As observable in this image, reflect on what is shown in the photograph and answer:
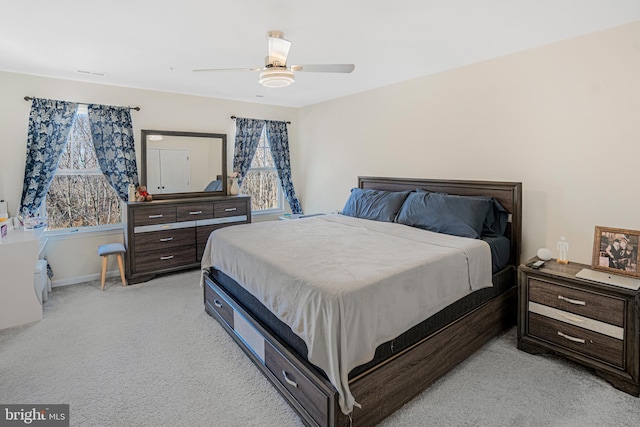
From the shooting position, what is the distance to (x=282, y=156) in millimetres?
5828

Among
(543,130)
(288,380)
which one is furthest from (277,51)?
(543,130)

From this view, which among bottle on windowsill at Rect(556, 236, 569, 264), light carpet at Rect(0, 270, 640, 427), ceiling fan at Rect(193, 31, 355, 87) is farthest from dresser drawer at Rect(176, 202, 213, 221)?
bottle on windowsill at Rect(556, 236, 569, 264)

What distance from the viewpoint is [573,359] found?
238 centimetres

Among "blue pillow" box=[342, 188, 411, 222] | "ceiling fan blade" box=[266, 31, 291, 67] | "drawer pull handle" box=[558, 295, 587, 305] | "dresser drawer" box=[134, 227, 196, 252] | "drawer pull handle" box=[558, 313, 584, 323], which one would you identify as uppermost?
"ceiling fan blade" box=[266, 31, 291, 67]

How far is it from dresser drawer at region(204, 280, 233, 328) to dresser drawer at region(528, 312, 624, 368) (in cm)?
241

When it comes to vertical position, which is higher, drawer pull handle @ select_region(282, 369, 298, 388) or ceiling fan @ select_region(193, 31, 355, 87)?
ceiling fan @ select_region(193, 31, 355, 87)

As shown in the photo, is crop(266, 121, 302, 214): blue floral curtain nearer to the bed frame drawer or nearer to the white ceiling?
the white ceiling

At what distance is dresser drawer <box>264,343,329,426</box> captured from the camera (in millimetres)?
1720

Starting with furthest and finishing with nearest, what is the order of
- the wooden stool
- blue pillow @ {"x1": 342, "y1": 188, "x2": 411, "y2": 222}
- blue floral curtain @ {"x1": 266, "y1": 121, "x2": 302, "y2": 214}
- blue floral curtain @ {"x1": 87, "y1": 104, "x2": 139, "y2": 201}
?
blue floral curtain @ {"x1": 266, "y1": 121, "x2": 302, "y2": 214}, blue floral curtain @ {"x1": 87, "y1": 104, "x2": 139, "y2": 201}, the wooden stool, blue pillow @ {"x1": 342, "y1": 188, "x2": 411, "y2": 222}

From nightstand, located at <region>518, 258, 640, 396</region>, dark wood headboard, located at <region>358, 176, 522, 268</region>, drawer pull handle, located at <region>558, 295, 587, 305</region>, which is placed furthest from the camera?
dark wood headboard, located at <region>358, 176, 522, 268</region>

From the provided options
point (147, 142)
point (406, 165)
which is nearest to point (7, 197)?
point (147, 142)

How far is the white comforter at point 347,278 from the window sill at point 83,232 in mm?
2109

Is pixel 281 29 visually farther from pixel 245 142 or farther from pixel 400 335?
pixel 245 142

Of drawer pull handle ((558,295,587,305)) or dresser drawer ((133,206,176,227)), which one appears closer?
drawer pull handle ((558,295,587,305))
